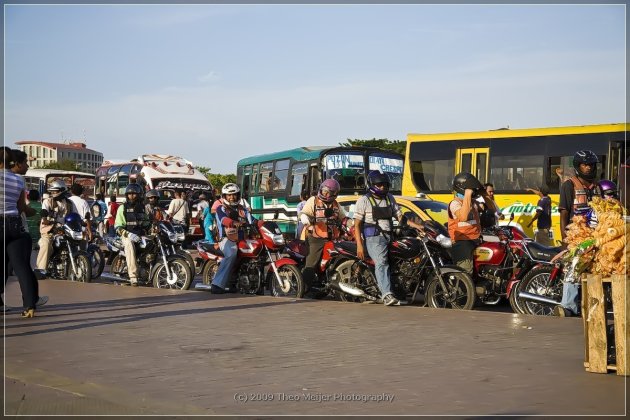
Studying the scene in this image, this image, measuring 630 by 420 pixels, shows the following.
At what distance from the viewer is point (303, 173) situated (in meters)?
27.8

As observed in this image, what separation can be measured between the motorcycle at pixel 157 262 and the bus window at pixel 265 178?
44.7ft

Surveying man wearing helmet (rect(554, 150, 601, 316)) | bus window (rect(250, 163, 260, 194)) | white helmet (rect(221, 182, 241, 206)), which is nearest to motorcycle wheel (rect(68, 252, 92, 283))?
white helmet (rect(221, 182, 241, 206))

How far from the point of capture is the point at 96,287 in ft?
51.8

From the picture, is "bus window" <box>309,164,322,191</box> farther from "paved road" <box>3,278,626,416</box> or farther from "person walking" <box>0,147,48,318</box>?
"person walking" <box>0,147,48,318</box>

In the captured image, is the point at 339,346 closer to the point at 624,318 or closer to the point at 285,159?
the point at 624,318

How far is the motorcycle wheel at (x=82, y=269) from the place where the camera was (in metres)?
17.3

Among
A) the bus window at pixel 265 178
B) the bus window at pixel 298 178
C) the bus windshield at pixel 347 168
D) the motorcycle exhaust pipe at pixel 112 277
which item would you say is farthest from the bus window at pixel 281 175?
the motorcycle exhaust pipe at pixel 112 277

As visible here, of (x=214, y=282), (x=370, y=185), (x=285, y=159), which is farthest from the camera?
(x=285, y=159)

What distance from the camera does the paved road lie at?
6.62 meters

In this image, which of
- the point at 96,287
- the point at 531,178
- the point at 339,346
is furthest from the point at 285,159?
the point at 339,346

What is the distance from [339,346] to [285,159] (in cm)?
2038

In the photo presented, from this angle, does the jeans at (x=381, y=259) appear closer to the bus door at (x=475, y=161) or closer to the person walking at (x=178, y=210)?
the bus door at (x=475, y=161)

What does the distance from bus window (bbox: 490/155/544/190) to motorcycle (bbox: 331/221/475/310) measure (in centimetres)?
1102

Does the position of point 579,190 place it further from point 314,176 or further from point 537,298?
point 314,176
